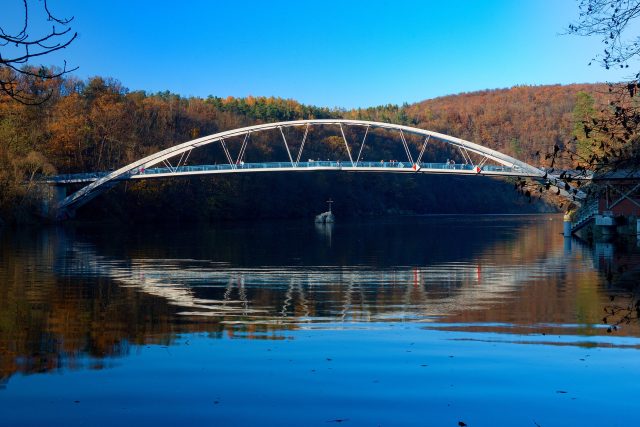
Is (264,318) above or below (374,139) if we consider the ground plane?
below

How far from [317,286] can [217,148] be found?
3553 inches

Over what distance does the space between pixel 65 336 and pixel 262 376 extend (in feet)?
16.0

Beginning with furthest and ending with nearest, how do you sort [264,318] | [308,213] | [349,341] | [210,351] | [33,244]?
[308,213] < [33,244] < [264,318] < [349,341] < [210,351]

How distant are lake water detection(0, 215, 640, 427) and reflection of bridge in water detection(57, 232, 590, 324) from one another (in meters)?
0.09

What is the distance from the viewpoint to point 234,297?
837 inches

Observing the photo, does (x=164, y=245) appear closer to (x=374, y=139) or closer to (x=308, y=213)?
(x=308, y=213)

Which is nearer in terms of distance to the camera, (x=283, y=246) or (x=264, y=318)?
(x=264, y=318)

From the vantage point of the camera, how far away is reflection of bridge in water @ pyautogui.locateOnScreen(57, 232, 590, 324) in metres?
18.4

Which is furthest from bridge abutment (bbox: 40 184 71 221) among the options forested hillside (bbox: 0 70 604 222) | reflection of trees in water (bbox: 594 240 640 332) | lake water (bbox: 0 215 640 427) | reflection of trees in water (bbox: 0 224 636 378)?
reflection of trees in water (bbox: 594 240 640 332)

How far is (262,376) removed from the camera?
37.1ft

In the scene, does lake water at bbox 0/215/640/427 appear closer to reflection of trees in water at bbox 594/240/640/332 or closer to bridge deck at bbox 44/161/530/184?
reflection of trees in water at bbox 594/240/640/332

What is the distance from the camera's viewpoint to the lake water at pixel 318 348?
9586mm

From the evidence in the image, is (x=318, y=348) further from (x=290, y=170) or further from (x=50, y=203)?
(x=290, y=170)

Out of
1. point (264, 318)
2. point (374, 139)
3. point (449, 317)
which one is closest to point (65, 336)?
point (264, 318)
